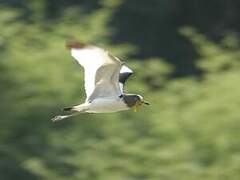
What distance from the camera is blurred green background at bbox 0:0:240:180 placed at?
6668 millimetres

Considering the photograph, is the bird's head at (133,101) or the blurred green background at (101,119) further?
the blurred green background at (101,119)

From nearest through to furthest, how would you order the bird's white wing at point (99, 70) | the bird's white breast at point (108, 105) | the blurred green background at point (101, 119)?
1. the bird's white breast at point (108, 105)
2. the bird's white wing at point (99, 70)
3. the blurred green background at point (101, 119)

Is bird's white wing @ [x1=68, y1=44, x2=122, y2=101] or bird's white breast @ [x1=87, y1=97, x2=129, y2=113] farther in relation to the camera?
bird's white wing @ [x1=68, y1=44, x2=122, y2=101]

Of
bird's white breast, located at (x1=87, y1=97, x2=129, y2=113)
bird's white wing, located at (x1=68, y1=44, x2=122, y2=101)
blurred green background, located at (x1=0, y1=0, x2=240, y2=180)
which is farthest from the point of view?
blurred green background, located at (x1=0, y1=0, x2=240, y2=180)

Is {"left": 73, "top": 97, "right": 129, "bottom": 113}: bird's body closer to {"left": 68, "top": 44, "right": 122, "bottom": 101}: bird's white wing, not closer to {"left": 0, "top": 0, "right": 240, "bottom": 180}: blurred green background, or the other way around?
{"left": 68, "top": 44, "right": 122, "bottom": 101}: bird's white wing

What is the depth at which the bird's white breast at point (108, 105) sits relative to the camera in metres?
4.53

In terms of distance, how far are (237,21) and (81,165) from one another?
545cm

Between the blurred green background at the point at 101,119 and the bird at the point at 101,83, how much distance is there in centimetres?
178

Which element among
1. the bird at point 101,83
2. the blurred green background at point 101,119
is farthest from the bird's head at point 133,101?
the blurred green background at point 101,119

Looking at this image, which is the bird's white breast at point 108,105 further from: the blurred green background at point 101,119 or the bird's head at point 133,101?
the blurred green background at point 101,119

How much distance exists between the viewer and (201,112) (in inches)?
281

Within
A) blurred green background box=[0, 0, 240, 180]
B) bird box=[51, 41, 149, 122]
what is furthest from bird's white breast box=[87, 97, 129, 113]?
blurred green background box=[0, 0, 240, 180]

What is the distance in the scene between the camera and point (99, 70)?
470 centimetres

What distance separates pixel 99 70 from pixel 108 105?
0.20 metres
